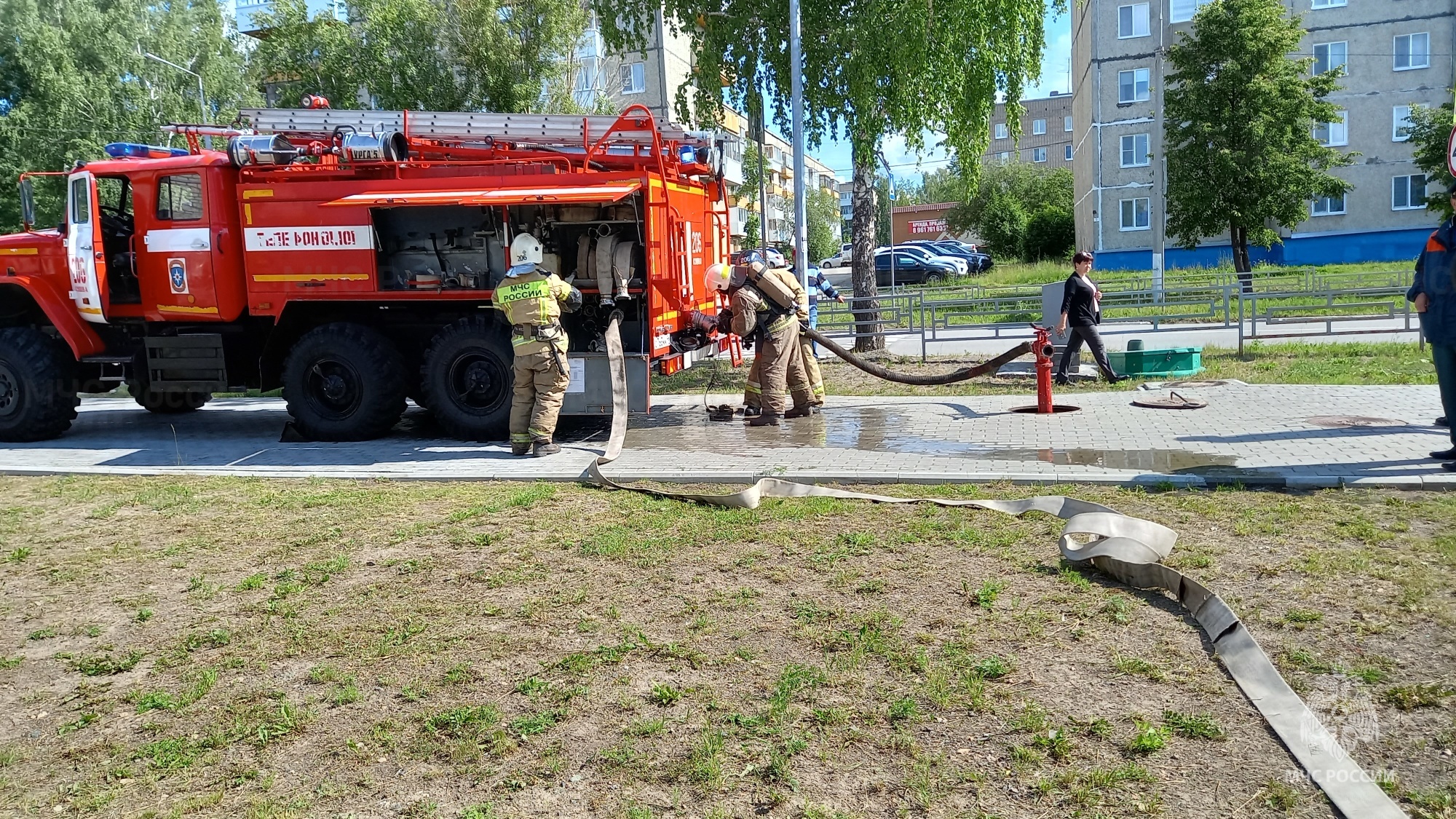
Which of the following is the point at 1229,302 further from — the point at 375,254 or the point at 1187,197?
the point at 1187,197

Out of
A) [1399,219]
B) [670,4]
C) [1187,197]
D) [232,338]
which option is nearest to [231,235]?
[232,338]

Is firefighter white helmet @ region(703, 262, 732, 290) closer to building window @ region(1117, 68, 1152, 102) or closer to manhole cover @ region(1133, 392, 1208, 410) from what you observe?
manhole cover @ region(1133, 392, 1208, 410)

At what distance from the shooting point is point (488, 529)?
6750mm

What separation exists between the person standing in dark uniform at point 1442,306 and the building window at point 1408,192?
132ft

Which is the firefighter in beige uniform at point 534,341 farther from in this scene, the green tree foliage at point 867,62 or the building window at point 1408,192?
the building window at point 1408,192

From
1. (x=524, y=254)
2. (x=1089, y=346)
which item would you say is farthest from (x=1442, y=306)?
(x=524, y=254)

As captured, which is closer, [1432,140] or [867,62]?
[867,62]

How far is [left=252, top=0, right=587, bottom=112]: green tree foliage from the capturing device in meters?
25.5

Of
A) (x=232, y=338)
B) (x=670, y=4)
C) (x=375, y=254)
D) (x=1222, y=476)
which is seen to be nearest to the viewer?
(x=1222, y=476)

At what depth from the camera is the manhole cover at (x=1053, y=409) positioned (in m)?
10.7

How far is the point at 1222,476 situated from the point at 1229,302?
12289 mm

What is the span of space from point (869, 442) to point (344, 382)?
5.24m

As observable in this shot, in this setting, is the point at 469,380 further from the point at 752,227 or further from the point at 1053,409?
the point at 752,227

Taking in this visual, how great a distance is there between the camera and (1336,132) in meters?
42.3
